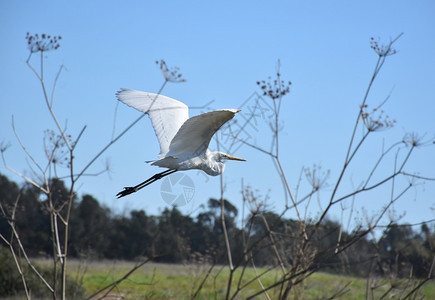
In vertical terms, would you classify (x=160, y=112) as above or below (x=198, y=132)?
above

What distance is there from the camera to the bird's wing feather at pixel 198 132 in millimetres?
6430

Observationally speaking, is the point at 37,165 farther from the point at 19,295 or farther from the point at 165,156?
the point at 19,295

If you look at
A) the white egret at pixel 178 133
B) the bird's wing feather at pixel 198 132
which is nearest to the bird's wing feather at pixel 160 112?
the white egret at pixel 178 133

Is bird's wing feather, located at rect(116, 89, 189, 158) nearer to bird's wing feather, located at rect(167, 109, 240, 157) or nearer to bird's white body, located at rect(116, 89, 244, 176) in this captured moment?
bird's white body, located at rect(116, 89, 244, 176)

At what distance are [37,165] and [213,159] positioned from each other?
2408mm

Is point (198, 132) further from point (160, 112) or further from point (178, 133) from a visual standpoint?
point (160, 112)

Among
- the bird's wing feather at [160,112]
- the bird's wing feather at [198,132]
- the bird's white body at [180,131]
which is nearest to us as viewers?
the bird's wing feather at [198,132]

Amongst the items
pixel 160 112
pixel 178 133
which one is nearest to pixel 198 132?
pixel 178 133

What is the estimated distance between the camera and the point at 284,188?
7488mm

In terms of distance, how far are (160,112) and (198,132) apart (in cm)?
117

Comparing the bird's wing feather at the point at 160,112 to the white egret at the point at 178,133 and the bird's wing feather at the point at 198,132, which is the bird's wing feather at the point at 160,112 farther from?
the bird's wing feather at the point at 198,132

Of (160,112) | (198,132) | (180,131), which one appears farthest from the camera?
(160,112)

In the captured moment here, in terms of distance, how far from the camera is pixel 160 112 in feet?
26.3

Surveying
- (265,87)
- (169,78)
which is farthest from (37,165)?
(265,87)
